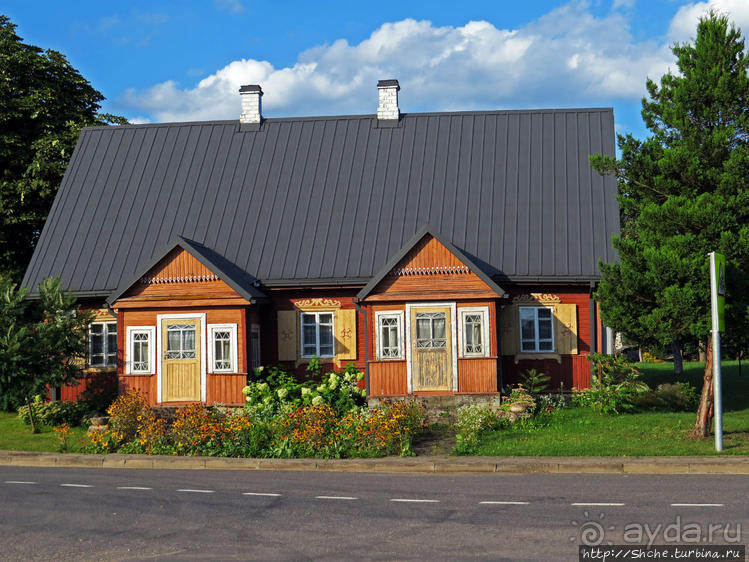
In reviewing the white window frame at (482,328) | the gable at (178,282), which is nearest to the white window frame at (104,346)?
the gable at (178,282)

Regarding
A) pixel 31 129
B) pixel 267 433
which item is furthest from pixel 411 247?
pixel 31 129

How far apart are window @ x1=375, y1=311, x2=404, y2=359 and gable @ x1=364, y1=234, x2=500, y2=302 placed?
0.57 m

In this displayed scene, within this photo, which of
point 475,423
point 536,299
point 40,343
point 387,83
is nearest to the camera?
point 475,423

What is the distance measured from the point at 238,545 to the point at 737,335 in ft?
41.4

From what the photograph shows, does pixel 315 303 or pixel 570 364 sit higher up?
pixel 315 303

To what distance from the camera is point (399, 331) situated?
23250 millimetres

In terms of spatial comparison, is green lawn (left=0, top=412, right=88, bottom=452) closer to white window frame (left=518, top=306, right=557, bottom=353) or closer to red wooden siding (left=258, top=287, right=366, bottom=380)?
red wooden siding (left=258, top=287, right=366, bottom=380)

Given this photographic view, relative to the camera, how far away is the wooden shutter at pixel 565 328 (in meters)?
24.2

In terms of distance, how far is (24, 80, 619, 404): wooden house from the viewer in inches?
907

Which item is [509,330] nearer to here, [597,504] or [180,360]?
[180,360]

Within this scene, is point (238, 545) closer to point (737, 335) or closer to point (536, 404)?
point (737, 335)

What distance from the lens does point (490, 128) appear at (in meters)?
29.3

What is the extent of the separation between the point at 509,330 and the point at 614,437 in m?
6.84

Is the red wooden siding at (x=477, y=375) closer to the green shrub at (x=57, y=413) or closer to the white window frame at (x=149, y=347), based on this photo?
the white window frame at (x=149, y=347)
